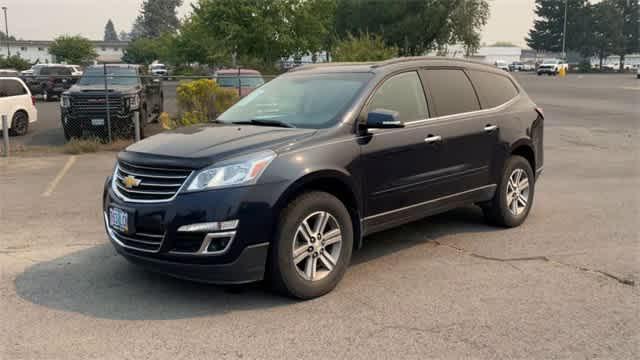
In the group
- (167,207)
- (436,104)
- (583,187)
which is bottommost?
(583,187)

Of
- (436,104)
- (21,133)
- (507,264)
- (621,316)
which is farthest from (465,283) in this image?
(21,133)

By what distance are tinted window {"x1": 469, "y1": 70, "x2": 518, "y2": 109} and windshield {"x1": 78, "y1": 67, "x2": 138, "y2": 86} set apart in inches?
461

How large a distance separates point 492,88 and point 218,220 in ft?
12.7

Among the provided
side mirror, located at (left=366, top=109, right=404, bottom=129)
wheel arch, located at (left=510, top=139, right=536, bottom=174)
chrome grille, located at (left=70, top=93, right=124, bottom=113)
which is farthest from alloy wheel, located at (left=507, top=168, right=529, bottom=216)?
chrome grille, located at (left=70, top=93, right=124, bottom=113)

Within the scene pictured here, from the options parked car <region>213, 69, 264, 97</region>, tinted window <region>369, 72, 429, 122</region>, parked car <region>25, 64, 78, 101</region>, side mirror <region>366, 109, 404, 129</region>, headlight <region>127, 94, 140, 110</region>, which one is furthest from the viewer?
parked car <region>25, 64, 78, 101</region>

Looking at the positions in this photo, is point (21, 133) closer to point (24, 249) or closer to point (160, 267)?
point (24, 249)

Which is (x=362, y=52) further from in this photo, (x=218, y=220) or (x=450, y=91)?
(x=218, y=220)

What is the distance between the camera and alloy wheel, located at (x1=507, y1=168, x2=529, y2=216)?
22.7ft

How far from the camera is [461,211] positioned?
773cm

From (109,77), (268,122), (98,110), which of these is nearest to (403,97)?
(268,122)

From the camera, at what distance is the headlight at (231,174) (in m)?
4.49

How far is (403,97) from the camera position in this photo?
582 centimetres

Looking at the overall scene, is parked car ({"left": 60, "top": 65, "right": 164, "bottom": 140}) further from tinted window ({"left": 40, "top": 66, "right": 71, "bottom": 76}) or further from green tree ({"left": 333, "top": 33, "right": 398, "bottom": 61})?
tinted window ({"left": 40, "top": 66, "right": 71, "bottom": 76})

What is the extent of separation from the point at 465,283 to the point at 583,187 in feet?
16.6
